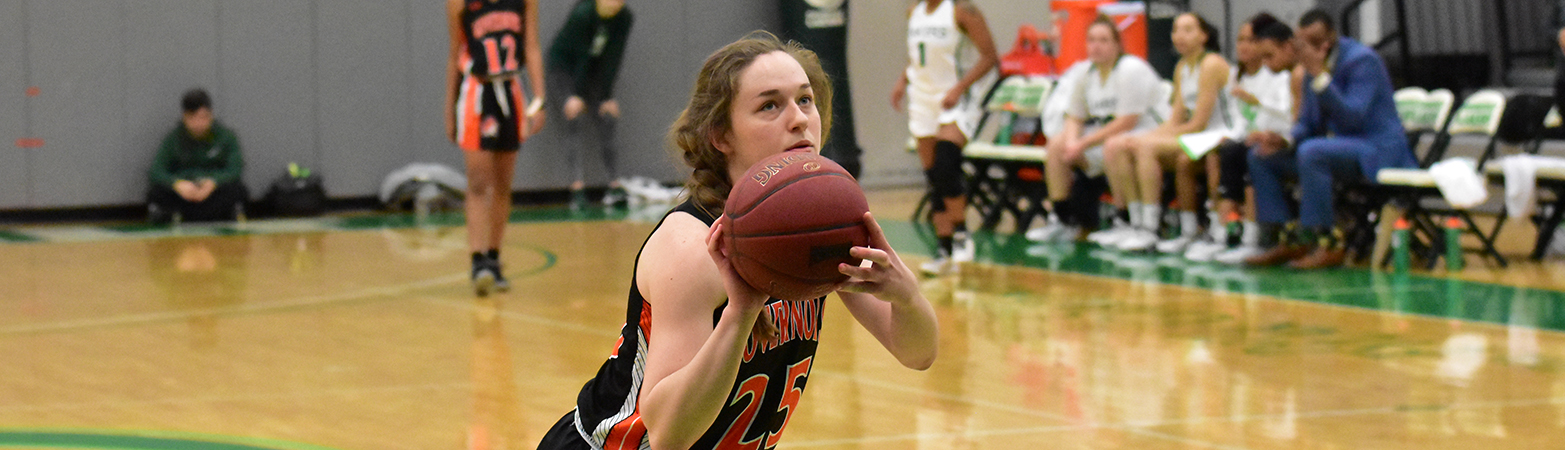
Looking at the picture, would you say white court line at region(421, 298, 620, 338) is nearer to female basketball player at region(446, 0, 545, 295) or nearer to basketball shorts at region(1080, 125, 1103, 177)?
female basketball player at region(446, 0, 545, 295)

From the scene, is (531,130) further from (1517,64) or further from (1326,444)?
(1517,64)

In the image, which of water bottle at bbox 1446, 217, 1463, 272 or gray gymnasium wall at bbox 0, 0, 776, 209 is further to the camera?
gray gymnasium wall at bbox 0, 0, 776, 209

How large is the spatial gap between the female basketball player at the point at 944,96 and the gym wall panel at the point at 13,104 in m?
6.84

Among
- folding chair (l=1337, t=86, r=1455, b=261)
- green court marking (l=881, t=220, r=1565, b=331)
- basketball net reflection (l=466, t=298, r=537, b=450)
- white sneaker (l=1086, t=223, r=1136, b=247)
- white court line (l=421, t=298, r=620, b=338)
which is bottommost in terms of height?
green court marking (l=881, t=220, r=1565, b=331)

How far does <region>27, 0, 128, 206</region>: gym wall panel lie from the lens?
11.5 m

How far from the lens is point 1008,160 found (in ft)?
33.7

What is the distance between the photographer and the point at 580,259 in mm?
8797

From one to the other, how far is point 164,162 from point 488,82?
17.7 ft

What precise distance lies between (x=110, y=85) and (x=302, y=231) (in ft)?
7.22

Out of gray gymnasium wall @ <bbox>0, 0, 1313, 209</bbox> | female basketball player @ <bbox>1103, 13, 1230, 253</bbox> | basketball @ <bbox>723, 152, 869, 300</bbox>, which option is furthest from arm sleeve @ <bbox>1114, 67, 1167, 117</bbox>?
basketball @ <bbox>723, 152, 869, 300</bbox>

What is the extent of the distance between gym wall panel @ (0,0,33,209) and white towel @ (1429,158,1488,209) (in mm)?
9352

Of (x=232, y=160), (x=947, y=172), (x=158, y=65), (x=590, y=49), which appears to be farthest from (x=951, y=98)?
(x=158, y=65)

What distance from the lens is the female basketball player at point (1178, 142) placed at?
Result: 895 centimetres

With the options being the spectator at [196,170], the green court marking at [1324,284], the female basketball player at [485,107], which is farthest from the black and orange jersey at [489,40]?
the spectator at [196,170]
